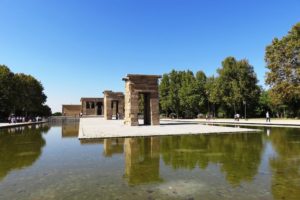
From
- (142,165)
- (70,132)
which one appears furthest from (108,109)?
(142,165)

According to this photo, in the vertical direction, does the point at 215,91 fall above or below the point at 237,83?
below

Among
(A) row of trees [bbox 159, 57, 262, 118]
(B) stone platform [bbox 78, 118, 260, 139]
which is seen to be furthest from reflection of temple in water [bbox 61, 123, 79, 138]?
(A) row of trees [bbox 159, 57, 262, 118]

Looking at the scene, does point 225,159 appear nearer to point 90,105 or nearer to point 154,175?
point 154,175

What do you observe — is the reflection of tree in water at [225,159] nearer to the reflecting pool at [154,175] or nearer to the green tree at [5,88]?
the reflecting pool at [154,175]

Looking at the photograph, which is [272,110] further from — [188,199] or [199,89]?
[188,199]

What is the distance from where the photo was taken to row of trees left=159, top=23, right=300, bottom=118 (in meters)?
39.1

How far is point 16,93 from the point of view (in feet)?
167

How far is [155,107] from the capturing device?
3178 centimetres

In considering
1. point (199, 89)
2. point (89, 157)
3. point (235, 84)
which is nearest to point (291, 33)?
point (235, 84)

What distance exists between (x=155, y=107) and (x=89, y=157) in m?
20.7

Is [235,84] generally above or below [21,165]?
above

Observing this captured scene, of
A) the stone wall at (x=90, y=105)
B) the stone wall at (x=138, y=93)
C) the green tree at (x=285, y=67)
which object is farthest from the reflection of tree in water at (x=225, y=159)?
the stone wall at (x=90, y=105)

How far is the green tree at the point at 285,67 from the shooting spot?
38156 millimetres

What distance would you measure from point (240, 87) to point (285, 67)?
15045 millimetres
